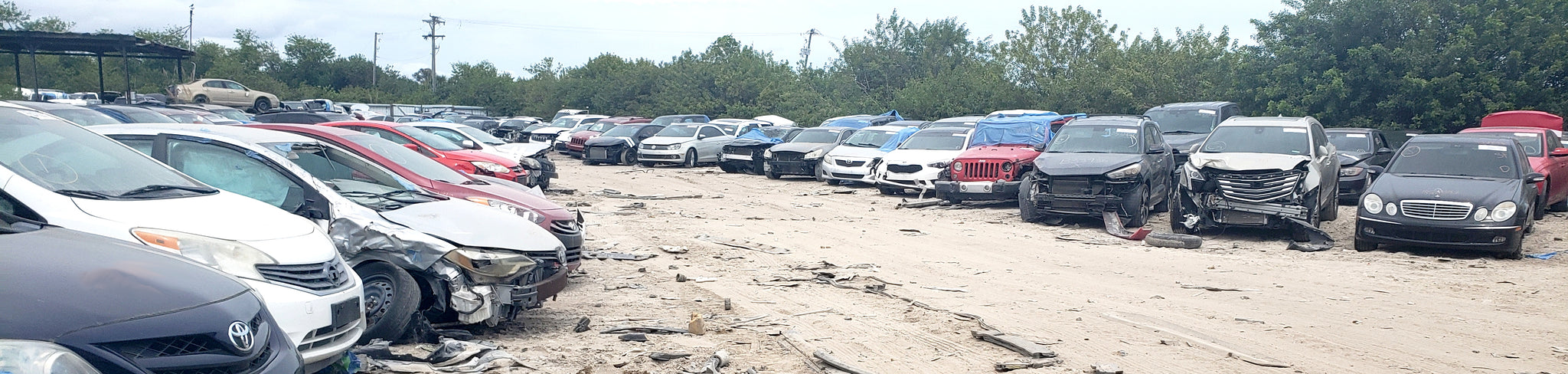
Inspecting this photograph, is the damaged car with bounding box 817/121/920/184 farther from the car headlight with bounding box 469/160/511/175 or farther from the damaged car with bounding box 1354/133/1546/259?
the damaged car with bounding box 1354/133/1546/259

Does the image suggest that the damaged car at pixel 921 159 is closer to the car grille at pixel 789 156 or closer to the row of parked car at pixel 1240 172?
the row of parked car at pixel 1240 172

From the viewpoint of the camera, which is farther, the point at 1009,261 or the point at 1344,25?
the point at 1344,25

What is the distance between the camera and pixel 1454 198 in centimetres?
1112

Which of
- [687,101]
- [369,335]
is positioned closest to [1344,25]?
[369,335]

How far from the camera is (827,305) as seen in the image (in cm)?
805

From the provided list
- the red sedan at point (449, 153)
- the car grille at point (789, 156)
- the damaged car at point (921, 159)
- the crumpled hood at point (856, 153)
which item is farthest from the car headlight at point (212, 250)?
the car grille at point (789, 156)

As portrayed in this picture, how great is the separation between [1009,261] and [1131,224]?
4.03m

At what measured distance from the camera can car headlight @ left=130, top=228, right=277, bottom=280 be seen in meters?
4.67

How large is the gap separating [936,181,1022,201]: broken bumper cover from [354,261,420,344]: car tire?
11330mm

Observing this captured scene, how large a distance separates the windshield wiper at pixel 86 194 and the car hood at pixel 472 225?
1.74 m

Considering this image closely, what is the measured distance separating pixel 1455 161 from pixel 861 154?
10867 mm

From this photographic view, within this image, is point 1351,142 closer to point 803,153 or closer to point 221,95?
Answer: point 803,153

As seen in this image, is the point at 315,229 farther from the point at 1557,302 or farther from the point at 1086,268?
the point at 1557,302

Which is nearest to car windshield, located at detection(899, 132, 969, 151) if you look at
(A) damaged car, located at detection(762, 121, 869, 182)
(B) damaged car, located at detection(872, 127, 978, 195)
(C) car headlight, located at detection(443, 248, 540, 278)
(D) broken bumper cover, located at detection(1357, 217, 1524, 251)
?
(B) damaged car, located at detection(872, 127, 978, 195)
